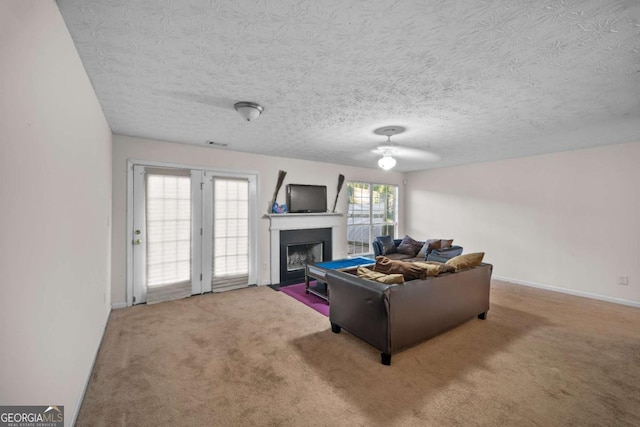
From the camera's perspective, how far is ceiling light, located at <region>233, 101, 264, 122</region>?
251cm

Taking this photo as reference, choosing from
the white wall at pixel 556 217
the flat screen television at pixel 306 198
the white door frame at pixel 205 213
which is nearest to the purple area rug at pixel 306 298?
the white door frame at pixel 205 213

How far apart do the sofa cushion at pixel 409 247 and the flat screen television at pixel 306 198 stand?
1.80 m

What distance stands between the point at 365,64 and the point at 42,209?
2.03 meters

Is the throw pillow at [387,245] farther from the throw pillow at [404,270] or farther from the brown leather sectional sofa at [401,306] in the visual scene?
the throw pillow at [404,270]

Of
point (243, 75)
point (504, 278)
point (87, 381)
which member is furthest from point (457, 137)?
point (87, 381)

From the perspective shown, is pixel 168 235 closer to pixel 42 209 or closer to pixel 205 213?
pixel 205 213

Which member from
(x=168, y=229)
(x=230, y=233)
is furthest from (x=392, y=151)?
(x=168, y=229)

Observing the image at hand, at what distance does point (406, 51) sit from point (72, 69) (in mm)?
2120

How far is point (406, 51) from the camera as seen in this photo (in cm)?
169

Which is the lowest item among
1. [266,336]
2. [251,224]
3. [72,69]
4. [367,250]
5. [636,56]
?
[266,336]

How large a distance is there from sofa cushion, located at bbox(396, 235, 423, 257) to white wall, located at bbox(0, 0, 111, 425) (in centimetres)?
494

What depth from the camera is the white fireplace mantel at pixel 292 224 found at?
4.93 meters

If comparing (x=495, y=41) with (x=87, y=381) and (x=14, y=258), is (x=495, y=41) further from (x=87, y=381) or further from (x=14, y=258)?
(x=87, y=381)

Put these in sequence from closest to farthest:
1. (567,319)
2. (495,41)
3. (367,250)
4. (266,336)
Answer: (495,41), (266,336), (567,319), (367,250)
